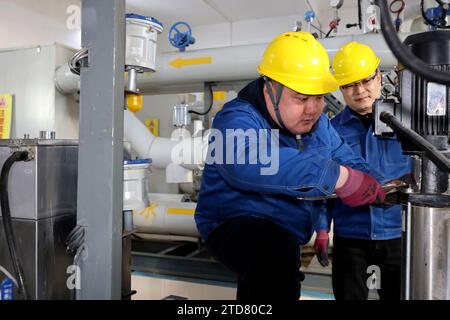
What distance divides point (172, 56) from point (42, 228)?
1.40 metres

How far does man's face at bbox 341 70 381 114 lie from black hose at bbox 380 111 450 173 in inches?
36.2

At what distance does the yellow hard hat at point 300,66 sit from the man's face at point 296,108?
3cm

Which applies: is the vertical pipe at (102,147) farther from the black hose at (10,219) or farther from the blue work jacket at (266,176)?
the blue work jacket at (266,176)

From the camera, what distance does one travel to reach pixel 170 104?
424 centimetres

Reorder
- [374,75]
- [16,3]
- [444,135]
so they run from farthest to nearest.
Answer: [16,3] < [374,75] < [444,135]

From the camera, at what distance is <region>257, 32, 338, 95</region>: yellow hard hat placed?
99cm

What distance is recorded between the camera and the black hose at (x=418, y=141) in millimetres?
459

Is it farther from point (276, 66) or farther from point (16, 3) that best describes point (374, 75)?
point (16, 3)

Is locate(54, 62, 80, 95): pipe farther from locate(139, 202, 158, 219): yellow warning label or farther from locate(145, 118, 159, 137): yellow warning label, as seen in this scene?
locate(145, 118, 159, 137): yellow warning label

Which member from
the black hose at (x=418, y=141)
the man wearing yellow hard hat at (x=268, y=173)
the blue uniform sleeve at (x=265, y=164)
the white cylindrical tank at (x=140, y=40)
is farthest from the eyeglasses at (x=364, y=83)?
the black hose at (x=418, y=141)

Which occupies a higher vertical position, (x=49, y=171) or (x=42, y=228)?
(x=49, y=171)

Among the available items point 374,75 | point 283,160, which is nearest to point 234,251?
point 283,160

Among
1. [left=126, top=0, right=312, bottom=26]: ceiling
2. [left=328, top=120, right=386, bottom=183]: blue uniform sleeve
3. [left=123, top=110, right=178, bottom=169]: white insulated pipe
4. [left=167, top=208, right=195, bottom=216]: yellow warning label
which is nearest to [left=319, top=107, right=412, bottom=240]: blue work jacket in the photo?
[left=328, top=120, right=386, bottom=183]: blue uniform sleeve

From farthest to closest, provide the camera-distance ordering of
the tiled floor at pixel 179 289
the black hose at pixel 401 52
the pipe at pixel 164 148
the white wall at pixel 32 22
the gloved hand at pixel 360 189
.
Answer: the white wall at pixel 32 22 < the pipe at pixel 164 148 < the tiled floor at pixel 179 289 < the gloved hand at pixel 360 189 < the black hose at pixel 401 52
